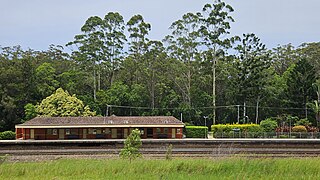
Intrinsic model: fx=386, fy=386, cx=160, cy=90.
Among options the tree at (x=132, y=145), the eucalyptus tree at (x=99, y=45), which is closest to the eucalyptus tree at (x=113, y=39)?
the eucalyptus tree at (x=99, y=45)

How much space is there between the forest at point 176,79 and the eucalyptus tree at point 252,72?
11 cm

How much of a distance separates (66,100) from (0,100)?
23.6 ft

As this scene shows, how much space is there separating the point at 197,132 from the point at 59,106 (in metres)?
14.2

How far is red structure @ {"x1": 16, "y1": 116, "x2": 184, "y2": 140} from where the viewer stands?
33719mm

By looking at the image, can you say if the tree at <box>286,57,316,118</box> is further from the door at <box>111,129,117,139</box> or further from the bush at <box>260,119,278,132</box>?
the door at <box>111,129,117,139</box>

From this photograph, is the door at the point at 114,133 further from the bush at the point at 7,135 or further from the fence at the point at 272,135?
the fence at the point at 272,135

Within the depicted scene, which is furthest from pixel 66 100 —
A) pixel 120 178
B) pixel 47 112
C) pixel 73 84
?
pixel 120 178

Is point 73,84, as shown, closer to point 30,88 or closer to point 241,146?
point 30,88

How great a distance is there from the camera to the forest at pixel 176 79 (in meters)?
42.5

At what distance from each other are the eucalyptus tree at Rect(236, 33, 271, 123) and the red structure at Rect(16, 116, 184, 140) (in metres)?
11.7

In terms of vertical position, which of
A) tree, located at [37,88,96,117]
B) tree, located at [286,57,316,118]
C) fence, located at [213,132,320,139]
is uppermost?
tree, located at [286,57,316,118]

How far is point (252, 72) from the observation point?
142ft

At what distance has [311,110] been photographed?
1660 inches

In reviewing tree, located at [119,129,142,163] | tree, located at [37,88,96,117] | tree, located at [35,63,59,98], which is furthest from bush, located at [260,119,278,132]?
tree, located at [35,63,59,98]
